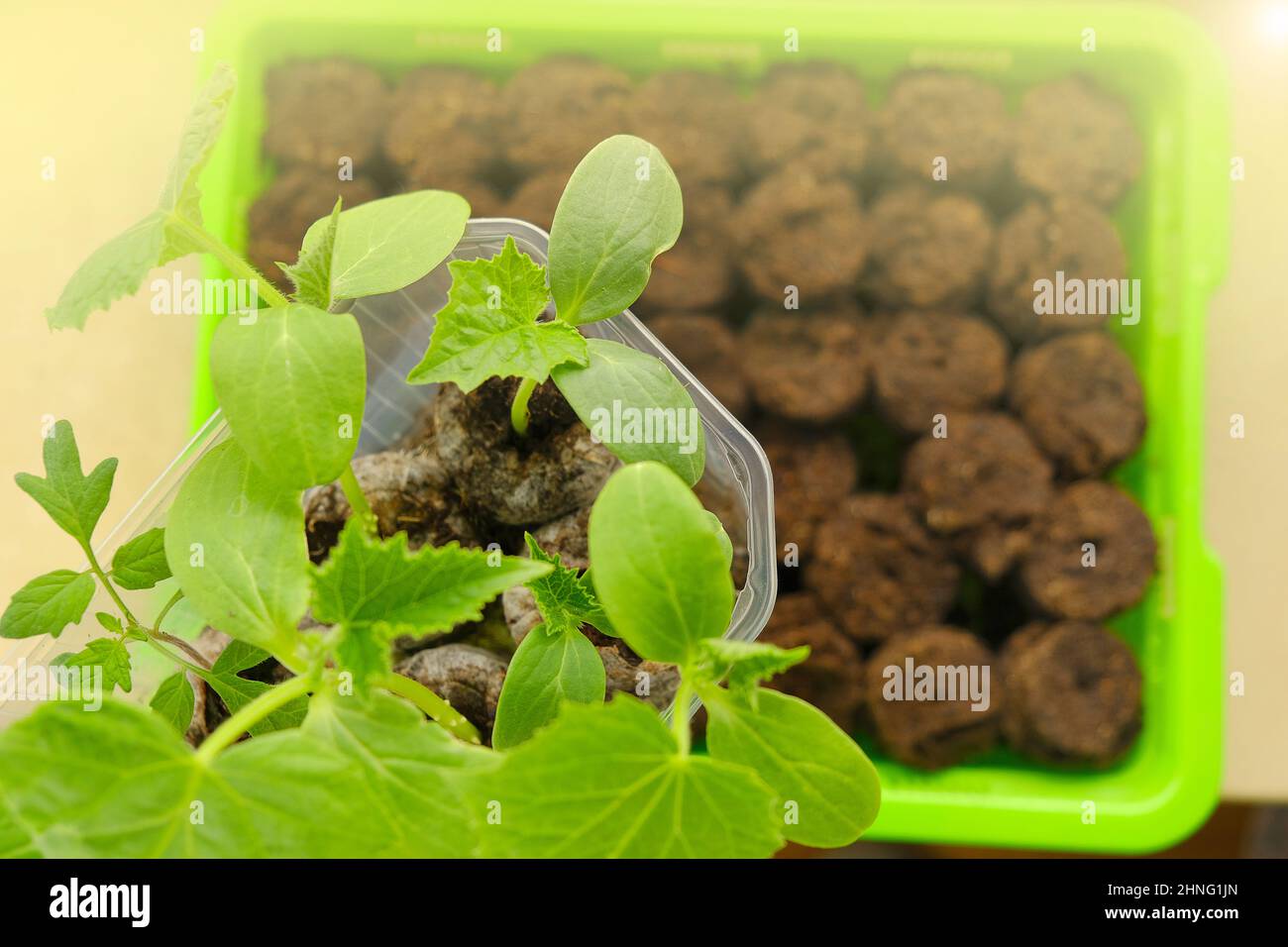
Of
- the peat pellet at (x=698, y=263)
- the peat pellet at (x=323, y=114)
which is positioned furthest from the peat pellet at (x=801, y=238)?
the peat pellet at (x=323, y=114)

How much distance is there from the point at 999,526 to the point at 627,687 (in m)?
0.55

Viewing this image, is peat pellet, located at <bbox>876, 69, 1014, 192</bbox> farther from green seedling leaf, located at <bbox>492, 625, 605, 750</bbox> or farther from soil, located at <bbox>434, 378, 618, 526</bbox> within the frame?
green seedling leaf, located at <bbox>492, 625, 605, 750</bbox>

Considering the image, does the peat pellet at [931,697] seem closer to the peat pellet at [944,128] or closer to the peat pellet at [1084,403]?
the peat pellet at [1084,403]

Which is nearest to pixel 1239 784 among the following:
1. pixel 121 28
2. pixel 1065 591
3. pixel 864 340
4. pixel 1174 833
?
pixel 1174 833

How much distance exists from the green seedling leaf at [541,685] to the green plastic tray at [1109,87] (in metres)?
0.52

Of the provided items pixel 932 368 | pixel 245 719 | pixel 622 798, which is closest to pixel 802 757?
pixel 622 798

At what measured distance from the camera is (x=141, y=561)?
0.48 meters

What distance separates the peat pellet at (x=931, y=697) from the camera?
36.3 inches

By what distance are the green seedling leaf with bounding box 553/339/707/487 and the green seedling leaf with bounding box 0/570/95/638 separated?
10.6 inches

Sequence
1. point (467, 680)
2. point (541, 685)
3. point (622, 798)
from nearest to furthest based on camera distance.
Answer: point (622, 798) → point (541, 685) → point (467, 680)

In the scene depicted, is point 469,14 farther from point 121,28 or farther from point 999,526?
point 999,526

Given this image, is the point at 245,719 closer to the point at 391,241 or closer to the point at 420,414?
the point at 391,241

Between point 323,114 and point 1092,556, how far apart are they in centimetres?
89

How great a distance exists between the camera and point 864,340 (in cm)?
99
